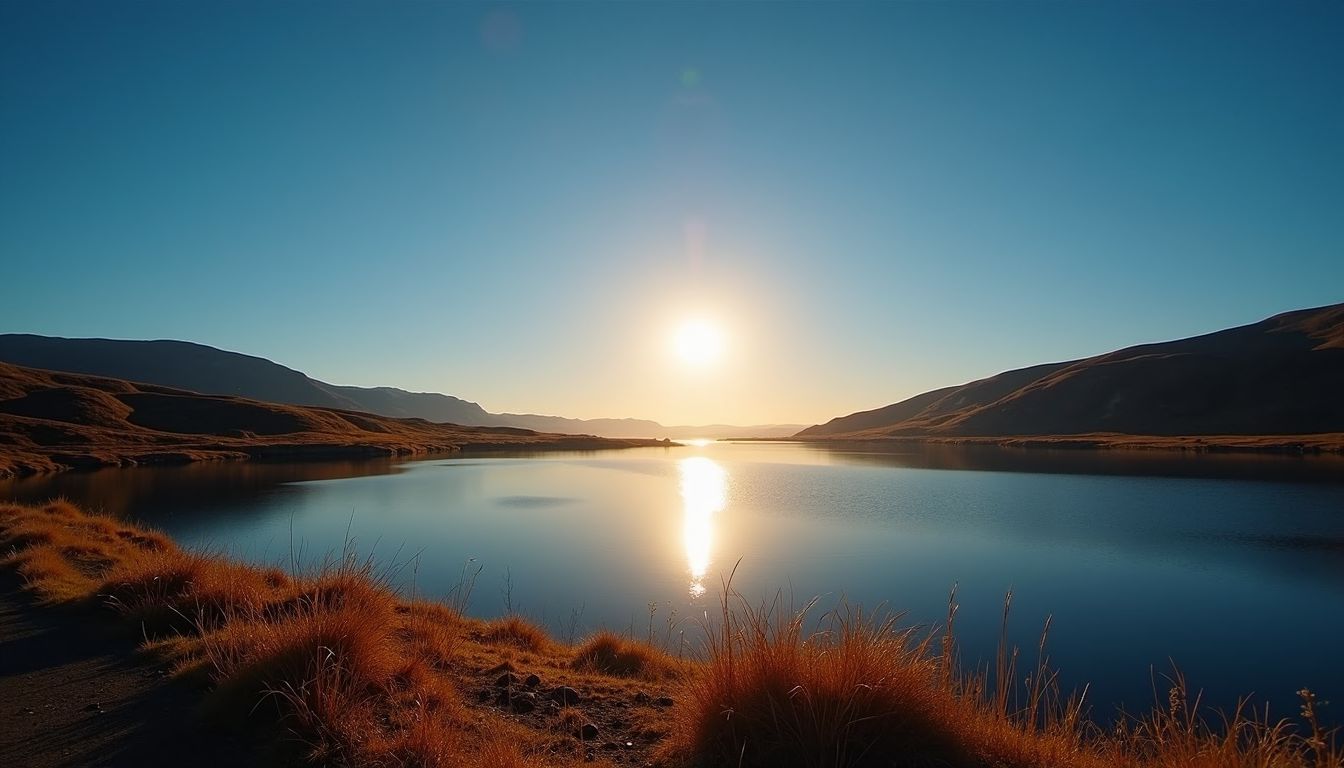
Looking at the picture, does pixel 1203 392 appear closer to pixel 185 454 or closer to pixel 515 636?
pixel 515 636

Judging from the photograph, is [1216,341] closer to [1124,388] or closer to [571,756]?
[1124,388]

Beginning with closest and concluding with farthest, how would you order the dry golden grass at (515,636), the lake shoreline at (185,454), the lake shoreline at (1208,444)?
1. the dry golden grass at (515,636)
2. the lake shoreline at (185,454)
3. the lake shoreline at (1208,444)

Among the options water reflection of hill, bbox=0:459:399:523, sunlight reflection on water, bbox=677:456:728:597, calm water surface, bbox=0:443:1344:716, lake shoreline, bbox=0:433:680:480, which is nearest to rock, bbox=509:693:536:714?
calm water surface, bbox=0:443:1344:716

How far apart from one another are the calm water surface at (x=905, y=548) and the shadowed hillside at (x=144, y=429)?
1175 cm

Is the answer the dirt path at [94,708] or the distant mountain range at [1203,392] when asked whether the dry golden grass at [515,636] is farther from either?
the distant mountain range at [1203,392]

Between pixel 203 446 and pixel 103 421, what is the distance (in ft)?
55.8

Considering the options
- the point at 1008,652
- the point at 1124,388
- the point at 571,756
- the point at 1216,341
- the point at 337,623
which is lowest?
the point at 1008,652

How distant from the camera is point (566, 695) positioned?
6582mm

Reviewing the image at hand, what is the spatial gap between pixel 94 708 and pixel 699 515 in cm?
2661

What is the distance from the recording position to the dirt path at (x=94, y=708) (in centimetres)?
448

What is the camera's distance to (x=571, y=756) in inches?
196

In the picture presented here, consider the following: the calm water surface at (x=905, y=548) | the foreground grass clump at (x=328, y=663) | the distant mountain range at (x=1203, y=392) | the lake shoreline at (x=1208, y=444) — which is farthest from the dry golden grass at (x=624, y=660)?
the distant mountain range at (x=1203, y=392)

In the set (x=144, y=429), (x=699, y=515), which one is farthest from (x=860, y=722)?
(x=144, y=429)

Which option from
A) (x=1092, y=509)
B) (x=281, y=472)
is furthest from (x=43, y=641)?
(x=281, y=472)
